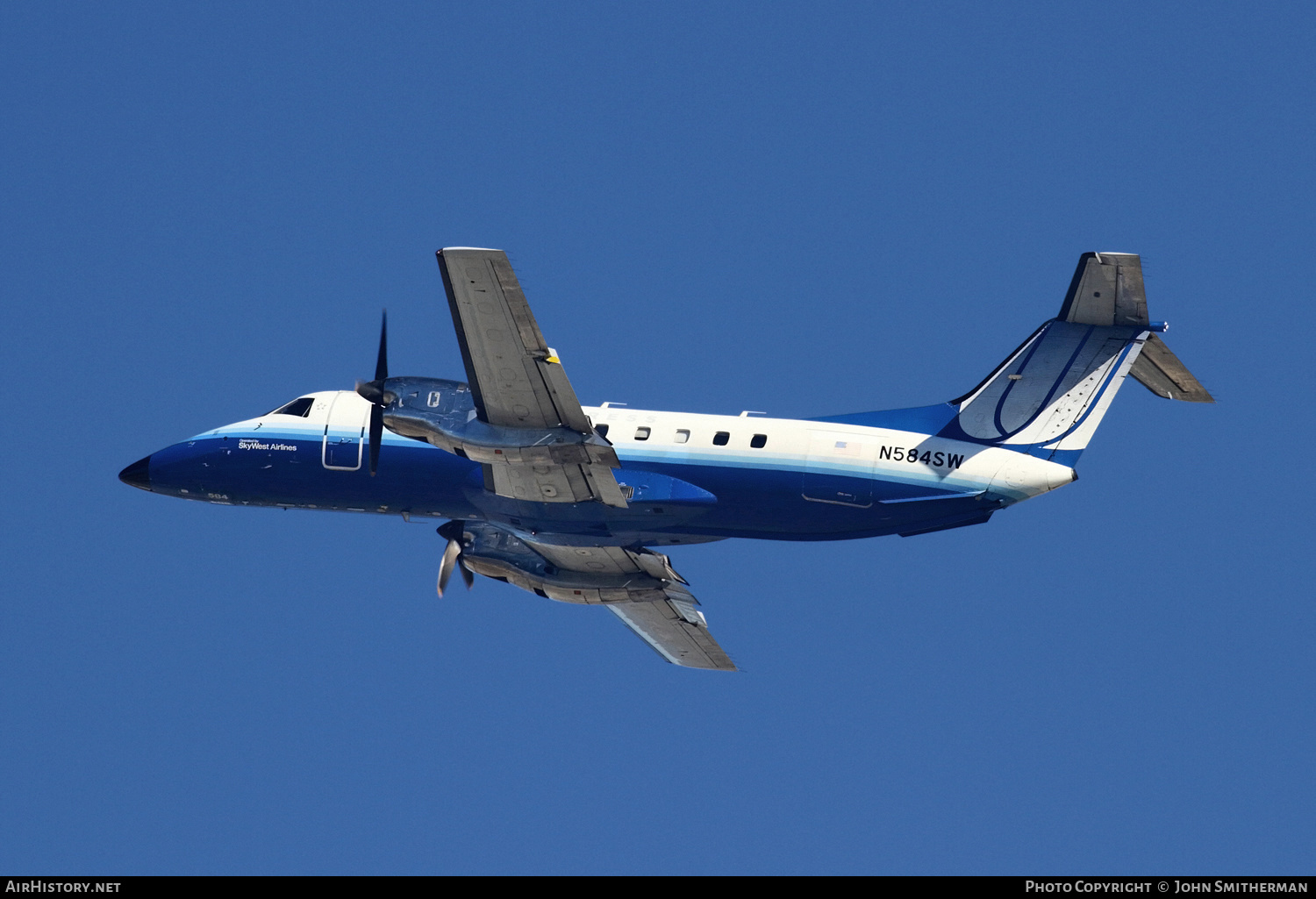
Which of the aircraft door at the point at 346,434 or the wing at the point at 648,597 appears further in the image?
the wing at the point at 648,597

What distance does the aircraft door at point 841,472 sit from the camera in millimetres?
28344

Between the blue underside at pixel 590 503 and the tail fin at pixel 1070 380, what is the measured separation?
4.85 feet

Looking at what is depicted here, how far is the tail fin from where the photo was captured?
90.4ft

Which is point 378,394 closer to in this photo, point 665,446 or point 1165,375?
point 665,446

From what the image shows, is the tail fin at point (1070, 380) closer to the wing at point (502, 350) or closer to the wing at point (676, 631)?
the wing at point (502, 350)

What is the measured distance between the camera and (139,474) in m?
33.5

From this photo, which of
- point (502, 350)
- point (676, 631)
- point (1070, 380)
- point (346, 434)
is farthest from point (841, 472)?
point (346, 434)

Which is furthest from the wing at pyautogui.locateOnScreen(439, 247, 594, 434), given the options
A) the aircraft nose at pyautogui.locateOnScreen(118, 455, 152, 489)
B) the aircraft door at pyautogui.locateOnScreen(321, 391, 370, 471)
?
the aircraft nose at pyautogui.locateOnScreen(118, 455, 152, 489)

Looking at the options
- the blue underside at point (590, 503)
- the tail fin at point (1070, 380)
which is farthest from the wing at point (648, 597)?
the tail fin at point (1070, 380)

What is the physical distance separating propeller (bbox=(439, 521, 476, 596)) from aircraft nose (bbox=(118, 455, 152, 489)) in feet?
22.0

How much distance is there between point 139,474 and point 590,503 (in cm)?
1100

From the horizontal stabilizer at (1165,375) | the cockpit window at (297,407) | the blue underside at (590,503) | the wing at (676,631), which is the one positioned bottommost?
the wing at (676,631)
